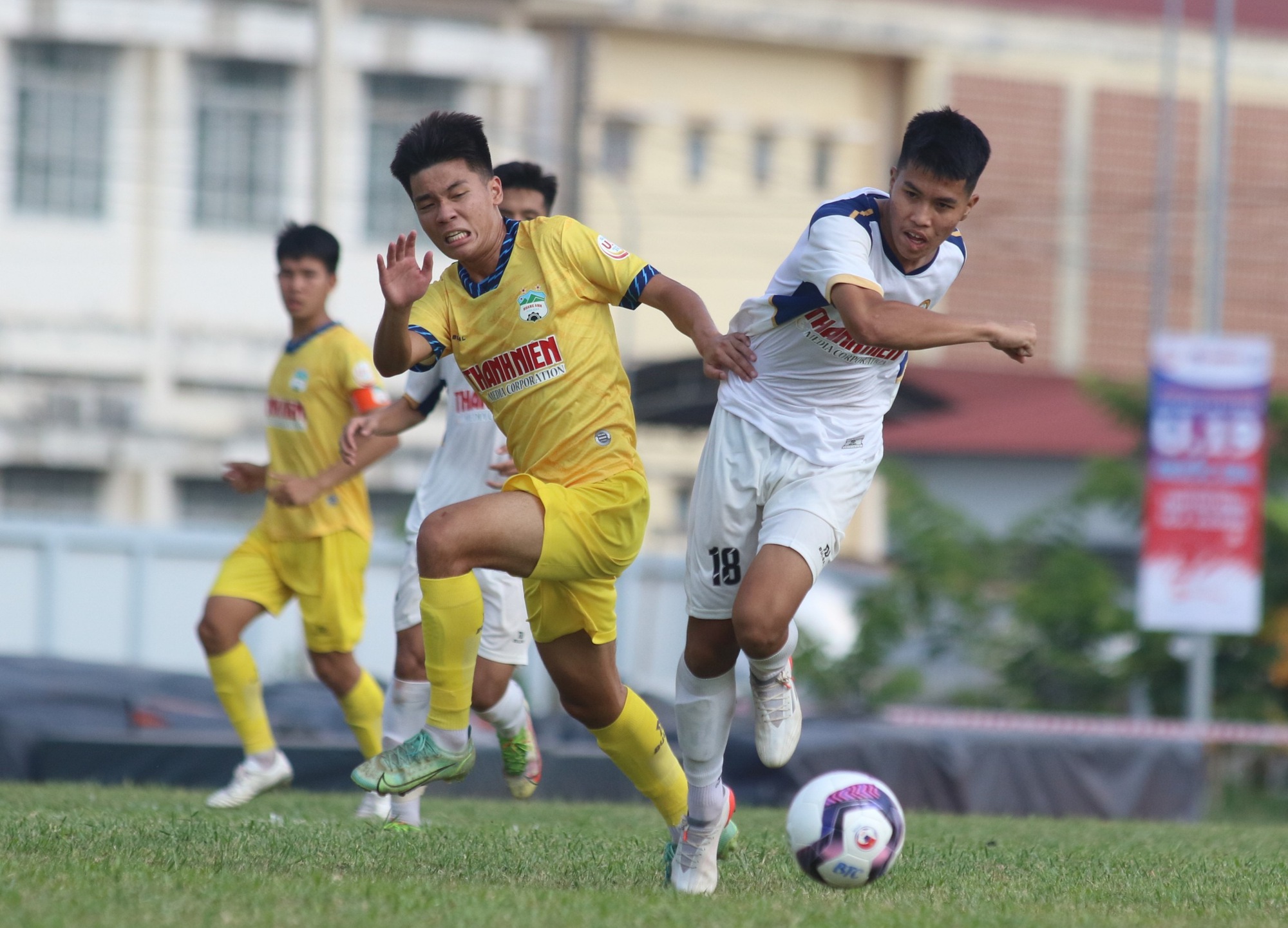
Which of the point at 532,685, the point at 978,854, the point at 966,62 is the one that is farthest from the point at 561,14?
the point at 978,854

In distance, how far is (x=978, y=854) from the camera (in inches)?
267

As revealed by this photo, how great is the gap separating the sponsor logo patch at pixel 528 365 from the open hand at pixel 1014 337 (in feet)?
4.48

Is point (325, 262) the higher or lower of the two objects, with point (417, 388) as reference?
higher

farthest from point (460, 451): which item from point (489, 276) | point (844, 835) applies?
point (844, 835)

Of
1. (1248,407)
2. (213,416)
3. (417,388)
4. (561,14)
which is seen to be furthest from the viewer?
(561,14)

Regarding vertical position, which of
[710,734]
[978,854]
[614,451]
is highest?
[614,451]

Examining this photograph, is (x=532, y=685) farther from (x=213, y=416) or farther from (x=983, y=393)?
(x=983, y=393)

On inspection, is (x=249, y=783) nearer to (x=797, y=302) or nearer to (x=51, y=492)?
(x=797, y=302)

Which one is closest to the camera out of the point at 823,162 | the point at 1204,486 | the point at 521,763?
the point at 521,763

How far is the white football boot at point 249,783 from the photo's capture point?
844 centimetres

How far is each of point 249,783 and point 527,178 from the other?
305cm

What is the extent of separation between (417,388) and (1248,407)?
35.0 ft

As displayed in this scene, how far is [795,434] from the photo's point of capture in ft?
19.2

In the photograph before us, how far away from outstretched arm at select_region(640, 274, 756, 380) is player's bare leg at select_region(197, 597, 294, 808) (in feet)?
11.1
